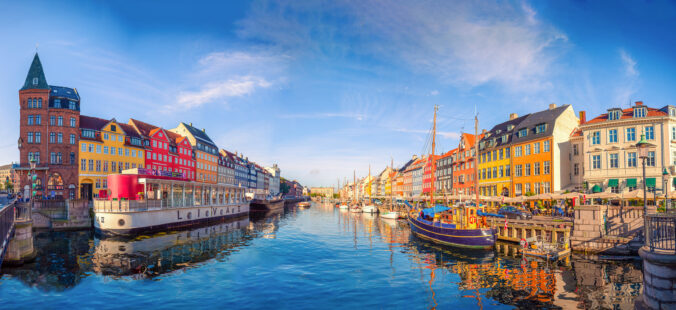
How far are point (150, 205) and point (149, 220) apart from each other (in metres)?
1.92

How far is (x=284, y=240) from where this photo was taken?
40.7 meters

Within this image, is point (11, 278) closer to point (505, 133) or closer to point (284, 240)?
point (284, 240)

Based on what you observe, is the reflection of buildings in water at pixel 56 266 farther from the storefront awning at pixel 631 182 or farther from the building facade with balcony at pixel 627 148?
the storefront awning at pixel 631 182

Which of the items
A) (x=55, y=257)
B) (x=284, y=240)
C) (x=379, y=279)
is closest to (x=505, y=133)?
(x=284, y=240)

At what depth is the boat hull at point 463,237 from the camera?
33250 mm

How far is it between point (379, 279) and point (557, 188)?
41.6m

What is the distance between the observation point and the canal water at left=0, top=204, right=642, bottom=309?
17.8m

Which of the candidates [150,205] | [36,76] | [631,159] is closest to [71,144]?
[36,76]

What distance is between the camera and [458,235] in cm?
3500

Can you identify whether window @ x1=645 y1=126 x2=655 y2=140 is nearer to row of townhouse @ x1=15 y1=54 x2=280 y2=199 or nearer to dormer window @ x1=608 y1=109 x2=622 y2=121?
dormer window @ x1=608 y1=109 x2=622 y2=121

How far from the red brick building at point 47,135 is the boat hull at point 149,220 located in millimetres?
24950

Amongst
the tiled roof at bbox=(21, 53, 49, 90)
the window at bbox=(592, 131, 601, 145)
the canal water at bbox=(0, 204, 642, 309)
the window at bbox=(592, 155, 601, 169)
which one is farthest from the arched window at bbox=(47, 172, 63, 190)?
the window at bbox=(592, 131, 601, 145)

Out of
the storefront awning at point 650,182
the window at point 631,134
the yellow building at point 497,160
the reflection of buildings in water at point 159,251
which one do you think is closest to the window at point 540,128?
the yellow building at point 497,160

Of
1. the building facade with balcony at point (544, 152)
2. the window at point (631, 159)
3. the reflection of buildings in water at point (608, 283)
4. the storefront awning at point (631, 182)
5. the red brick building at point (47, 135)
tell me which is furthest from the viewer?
the red brick building at point (47, 135)
